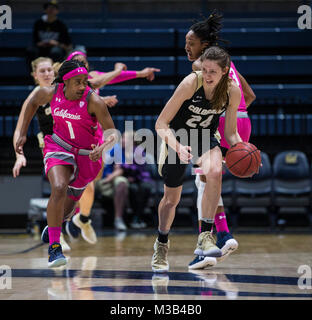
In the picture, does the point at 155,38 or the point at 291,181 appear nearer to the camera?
the point at 291,181

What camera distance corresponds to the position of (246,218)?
8469 mm

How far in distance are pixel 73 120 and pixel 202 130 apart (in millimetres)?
924

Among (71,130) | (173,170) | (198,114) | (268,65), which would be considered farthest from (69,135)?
(268,65)

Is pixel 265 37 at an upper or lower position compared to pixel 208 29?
upper

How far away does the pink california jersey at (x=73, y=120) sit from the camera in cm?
427

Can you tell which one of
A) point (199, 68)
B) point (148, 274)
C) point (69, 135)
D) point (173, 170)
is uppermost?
point (199, 68)

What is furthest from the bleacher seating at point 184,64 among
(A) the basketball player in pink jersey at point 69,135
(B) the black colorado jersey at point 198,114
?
(B) the black colorado jersey at point 198,114

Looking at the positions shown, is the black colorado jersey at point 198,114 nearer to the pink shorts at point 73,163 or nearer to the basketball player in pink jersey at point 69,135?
the basketball player in pink jersey at point 69,135

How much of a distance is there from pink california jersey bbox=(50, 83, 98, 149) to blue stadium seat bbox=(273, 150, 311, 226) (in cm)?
436

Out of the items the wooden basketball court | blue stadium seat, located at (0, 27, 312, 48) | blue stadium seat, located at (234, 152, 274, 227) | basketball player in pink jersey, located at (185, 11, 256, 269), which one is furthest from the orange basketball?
blue stadium seat, located at (0, 27, 312, 48)

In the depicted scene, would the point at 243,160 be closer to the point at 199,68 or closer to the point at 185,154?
the point at 185,154

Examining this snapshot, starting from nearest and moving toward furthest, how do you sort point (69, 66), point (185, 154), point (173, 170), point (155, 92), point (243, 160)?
point (185, 154)
point (243, 160)
point (173, 170)
point (69, 66)
point (155, 92)

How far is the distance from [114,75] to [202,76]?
1580 millimetres

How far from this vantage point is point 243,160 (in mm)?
3873
